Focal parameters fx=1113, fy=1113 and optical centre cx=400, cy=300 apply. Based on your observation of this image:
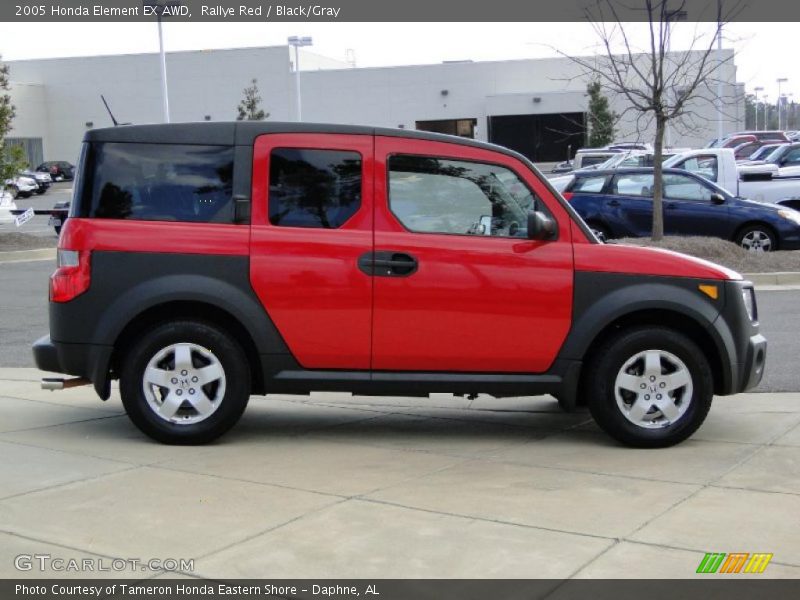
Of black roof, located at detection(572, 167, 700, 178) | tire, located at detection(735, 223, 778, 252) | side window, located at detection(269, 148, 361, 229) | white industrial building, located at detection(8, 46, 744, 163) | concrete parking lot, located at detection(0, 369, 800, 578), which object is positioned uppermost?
white industrial building, located at detection(8, 46, 744, 163)

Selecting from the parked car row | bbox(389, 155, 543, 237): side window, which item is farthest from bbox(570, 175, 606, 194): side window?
the parked car row

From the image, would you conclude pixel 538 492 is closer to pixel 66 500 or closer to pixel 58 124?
pixel 66 500

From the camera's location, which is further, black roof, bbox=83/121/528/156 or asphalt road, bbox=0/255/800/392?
asphalt road, bbox=0/255/800/392

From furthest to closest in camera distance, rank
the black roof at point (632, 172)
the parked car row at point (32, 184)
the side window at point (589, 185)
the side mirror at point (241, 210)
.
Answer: the parked car row at point (32, 184) → the side window at point (589, 185) → the black roof at point (632, 172) → the side mirror at point (241, 210)

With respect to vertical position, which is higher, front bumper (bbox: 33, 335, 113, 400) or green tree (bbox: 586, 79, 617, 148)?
green tree (bbox: 586, 79, 617, 148)

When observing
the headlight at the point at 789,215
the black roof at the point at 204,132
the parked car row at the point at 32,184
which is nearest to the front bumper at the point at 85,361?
the black roof at the point at 204,132

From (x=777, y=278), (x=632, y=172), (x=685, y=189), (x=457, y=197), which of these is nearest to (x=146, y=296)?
(x=457, y=197)

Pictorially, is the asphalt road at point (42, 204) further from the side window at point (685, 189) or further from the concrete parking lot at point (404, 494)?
the concrete parking lot at point (404, 494)

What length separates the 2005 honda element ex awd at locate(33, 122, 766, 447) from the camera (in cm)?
679

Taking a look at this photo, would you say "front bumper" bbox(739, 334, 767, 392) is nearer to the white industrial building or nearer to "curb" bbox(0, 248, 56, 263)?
"curb" bbox(0, 248, 56, 263)

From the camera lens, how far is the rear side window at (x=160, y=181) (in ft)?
22.7

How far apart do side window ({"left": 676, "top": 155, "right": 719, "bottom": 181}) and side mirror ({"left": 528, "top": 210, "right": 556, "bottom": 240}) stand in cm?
1624

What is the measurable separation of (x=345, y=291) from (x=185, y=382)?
113 centimetres

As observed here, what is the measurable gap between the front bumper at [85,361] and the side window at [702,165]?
57.2 feet
